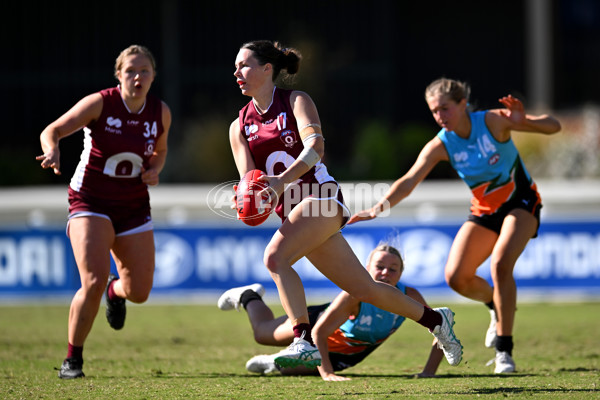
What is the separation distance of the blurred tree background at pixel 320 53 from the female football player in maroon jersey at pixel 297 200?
49.4ft

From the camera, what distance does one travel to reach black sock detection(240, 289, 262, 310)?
686 centimetres

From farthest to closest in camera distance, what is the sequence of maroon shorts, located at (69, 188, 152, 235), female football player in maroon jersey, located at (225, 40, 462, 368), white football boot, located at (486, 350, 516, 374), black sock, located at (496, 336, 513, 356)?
black sock, located at (496, 336, 513, 356), white football boot, located at (486, 350, 516, 374), maroon shorts, located at (69, 188, 152, 235), female football player in maroon jersey, located at (225, 40, 462, 368)

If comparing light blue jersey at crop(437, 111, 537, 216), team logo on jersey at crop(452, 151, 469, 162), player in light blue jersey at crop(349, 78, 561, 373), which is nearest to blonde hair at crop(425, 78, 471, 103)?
player in light blue jersey at crop(349, 78, 561, 373)

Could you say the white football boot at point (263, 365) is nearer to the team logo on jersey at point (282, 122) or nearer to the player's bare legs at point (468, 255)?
the player's bare legs at point (468, 255)

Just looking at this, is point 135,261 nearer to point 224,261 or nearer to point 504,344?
point 504,344

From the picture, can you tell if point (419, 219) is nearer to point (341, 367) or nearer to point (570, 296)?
point (570, 296)

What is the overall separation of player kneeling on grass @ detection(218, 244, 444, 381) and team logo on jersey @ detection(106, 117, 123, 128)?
1.66 metres

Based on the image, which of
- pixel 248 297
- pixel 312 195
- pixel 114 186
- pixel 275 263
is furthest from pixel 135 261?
pixel 312 195

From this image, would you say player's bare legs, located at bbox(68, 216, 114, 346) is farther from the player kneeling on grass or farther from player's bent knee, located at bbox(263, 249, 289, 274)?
player's bent knee, located at bbox(263, 249, 289, 274)

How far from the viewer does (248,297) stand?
6.88 metres

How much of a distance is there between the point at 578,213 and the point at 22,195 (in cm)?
738

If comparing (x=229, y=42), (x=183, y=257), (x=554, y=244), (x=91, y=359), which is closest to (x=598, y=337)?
(x=554, y=244)

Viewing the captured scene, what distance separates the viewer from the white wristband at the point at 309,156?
5.29 meters

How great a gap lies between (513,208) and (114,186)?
289cm
